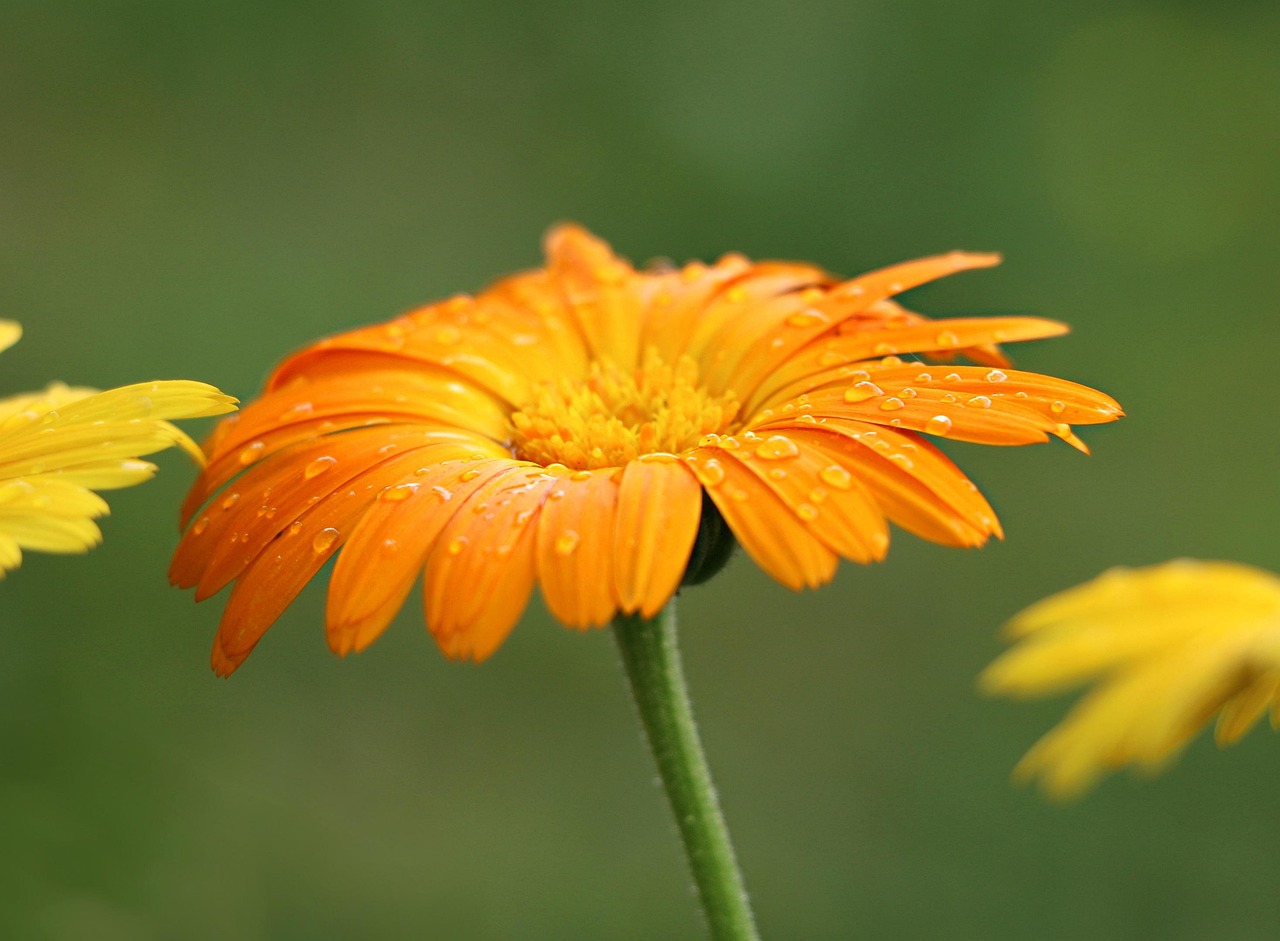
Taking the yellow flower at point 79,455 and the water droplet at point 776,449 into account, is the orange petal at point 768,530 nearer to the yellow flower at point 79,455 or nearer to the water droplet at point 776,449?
the water droplet at point 776,449

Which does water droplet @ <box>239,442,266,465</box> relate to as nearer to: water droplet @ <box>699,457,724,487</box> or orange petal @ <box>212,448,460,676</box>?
orange petal @ <box>212,448,460,676</box>

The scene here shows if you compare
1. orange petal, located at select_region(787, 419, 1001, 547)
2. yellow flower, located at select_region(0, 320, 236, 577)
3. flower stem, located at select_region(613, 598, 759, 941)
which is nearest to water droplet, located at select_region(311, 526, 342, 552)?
yellow flower, located at select_region(0, 320, 236, 577)

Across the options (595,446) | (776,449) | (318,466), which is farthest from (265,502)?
(776,449)

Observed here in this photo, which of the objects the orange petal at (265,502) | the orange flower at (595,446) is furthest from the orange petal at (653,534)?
the orange petal at (265,502)

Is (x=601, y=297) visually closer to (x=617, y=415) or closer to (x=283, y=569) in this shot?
(x=617, y=415)

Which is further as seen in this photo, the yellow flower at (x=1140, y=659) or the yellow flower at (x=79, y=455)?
the yellow flower at (x=79, y=455)

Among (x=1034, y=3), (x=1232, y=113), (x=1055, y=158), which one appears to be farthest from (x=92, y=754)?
(x=1232, y=113)
